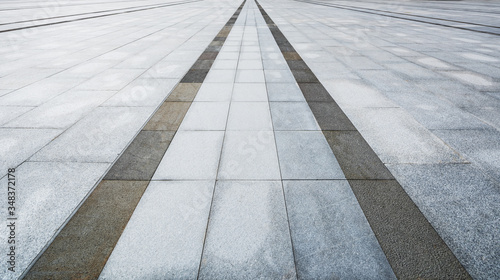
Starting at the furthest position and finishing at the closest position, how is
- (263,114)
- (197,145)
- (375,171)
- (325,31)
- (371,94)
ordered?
(325,31) < (371,94) < (263,114) < (197,145) < (375,171)

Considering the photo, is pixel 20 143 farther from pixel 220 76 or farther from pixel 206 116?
pixel 220 76

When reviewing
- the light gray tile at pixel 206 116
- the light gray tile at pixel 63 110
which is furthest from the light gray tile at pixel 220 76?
the light gray tile at pixel 63 110

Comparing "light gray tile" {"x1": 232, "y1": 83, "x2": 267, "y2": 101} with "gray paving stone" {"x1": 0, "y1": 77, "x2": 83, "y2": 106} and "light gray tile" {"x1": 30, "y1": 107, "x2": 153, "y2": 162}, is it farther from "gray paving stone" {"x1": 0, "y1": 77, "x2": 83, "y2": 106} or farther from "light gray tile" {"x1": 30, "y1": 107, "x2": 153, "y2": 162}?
"gray paving stone" {"x1": 0, "y1": 77, "x2": 83, "y2": 106}

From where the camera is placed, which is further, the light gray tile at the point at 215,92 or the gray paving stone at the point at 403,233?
the light gray tile at the point at 215,92

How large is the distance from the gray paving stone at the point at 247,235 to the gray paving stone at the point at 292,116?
4.21ft

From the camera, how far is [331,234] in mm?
1957

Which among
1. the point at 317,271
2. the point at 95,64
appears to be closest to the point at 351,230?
the point at 317,271

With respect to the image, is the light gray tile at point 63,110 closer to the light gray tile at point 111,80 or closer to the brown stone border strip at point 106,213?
the light gray tile at point 111,80

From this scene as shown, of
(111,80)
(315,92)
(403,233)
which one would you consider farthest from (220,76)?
(403,233)

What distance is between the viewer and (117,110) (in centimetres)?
386

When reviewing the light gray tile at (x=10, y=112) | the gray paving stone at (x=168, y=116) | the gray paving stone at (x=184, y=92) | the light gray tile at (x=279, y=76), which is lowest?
the gray paving stone at (x=168, y=116)

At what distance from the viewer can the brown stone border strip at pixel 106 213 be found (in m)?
1.74

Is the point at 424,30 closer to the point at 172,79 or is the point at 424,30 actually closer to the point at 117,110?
the point at 172,79

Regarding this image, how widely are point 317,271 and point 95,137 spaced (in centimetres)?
321
